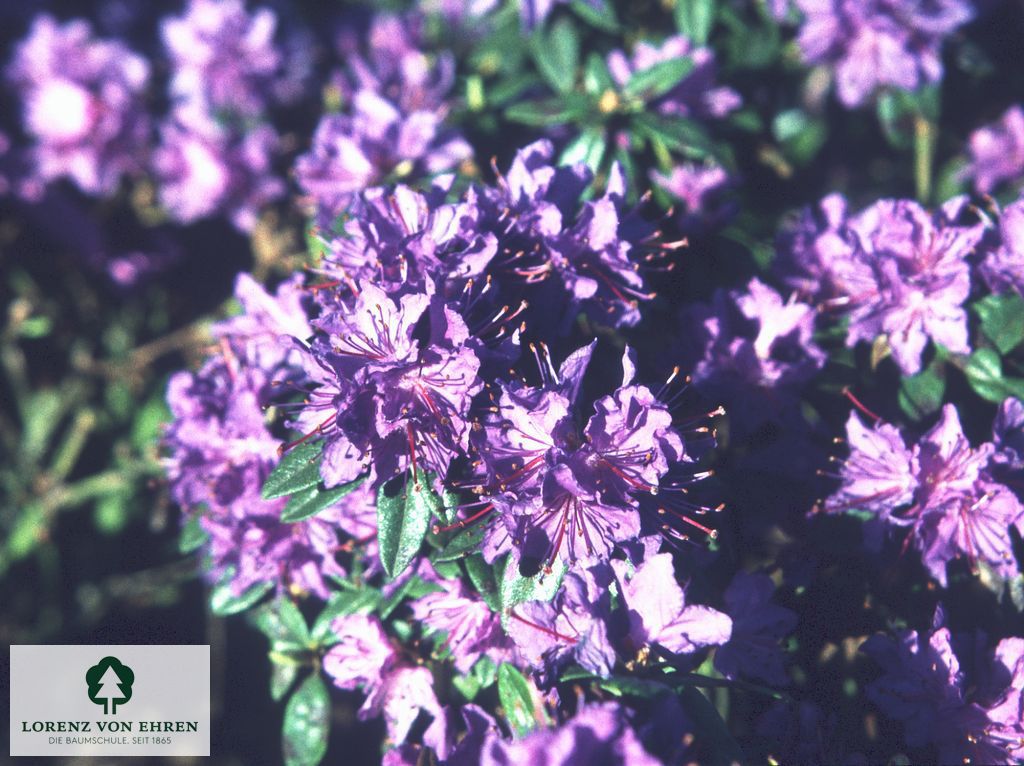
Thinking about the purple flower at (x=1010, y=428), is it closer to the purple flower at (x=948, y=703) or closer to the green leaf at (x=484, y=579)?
the purple flower at (x=948, y=703)

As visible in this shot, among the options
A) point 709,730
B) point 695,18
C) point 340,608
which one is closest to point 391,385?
point 340,608

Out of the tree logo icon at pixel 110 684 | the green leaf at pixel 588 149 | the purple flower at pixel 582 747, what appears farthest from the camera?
the tree logo icon at pixel 110 684

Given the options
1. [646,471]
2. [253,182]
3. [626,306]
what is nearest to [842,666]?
[646,471]

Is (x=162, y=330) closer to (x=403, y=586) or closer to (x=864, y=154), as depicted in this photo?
(x=403, y=586)

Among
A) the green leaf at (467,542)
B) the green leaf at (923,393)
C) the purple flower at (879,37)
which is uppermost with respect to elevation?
the purple flower at (879,37)

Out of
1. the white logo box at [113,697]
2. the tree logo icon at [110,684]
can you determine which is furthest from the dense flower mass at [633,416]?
the tree logo icon at [110,684]

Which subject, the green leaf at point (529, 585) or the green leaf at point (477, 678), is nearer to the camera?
the green leaf at point (529, 585)

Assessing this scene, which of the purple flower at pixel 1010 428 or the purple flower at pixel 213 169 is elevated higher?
the purple flower at pixel 213 169
